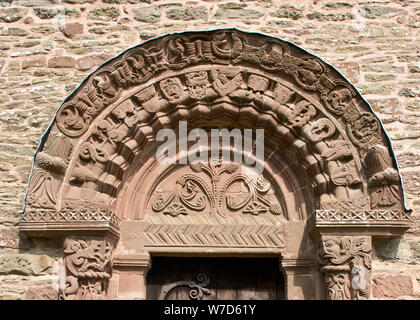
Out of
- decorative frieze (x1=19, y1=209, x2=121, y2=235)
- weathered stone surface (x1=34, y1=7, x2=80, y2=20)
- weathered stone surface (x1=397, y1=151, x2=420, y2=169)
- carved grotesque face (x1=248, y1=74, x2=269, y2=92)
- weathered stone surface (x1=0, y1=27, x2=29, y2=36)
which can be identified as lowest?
decorative frieze (x1=19, y1=209, x2=121, y2=235)

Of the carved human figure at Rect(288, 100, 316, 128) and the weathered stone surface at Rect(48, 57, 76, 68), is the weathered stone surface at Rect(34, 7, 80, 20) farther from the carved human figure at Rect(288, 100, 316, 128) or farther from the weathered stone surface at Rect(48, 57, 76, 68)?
the carved human figure at Rect(288, 100, 316, 128)

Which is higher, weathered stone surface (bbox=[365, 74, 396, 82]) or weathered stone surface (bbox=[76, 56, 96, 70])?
weathered stone surface (bbox=[76, 56, 96, 70])

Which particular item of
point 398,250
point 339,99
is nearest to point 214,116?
point 339,99

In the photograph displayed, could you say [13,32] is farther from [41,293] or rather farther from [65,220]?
[41,293]

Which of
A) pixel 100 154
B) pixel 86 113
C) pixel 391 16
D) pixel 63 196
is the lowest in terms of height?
pixel 63 196

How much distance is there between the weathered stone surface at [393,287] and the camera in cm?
454

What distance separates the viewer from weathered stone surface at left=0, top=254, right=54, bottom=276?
465cm

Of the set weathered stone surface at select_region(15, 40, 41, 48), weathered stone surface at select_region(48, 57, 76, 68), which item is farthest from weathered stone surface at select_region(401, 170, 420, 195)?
weathered stone surface at select_region(15, 40, 41, 48)

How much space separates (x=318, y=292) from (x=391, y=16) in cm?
268

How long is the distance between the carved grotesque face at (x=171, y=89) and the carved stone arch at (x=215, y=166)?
1cm

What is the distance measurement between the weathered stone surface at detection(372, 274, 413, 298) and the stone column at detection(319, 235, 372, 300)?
0.12 meters

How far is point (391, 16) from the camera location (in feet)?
17.3

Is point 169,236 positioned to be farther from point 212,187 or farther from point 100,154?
point 100,154
